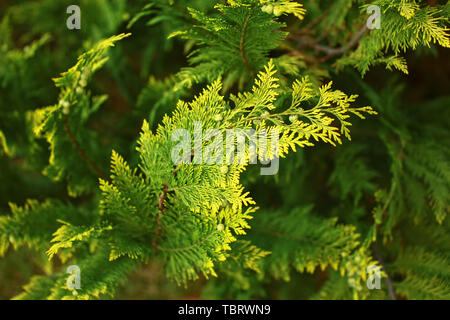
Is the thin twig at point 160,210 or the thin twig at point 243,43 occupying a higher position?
the thin twig at point 243,43

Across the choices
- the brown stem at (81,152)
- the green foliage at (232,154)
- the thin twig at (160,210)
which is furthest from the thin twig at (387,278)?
the brown stem at (81,152)

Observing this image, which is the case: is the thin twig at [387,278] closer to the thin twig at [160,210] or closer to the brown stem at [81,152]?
the thin twig at [160,210]

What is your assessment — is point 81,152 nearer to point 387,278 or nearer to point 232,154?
point 232,154

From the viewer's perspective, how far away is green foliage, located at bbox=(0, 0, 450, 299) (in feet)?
1.95

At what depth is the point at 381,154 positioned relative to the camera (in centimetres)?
108

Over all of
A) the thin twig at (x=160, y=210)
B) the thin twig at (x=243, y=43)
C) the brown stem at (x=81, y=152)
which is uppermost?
the thin twig at (x=243, y=43)

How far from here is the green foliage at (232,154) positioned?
59cm

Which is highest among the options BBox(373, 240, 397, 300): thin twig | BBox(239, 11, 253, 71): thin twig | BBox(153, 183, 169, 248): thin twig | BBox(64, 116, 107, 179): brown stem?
BBox(239, 11, 253, 71): thin twig

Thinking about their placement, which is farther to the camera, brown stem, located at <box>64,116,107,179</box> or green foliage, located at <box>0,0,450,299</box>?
brown stem, located at <box>64,116,107,179</box>

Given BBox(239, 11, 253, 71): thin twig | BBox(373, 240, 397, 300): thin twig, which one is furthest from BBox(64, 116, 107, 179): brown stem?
BBox(373, 240, 397, 300): thin twig

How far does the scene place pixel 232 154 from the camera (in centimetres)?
58

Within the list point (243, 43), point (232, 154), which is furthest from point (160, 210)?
point (243, 43)

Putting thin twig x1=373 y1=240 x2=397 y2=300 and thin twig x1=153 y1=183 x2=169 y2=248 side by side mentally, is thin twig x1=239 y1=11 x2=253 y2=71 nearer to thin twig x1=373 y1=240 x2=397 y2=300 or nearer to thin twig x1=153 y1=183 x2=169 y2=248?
thin twig x1=153 y1=183 x2=169 y2=248
